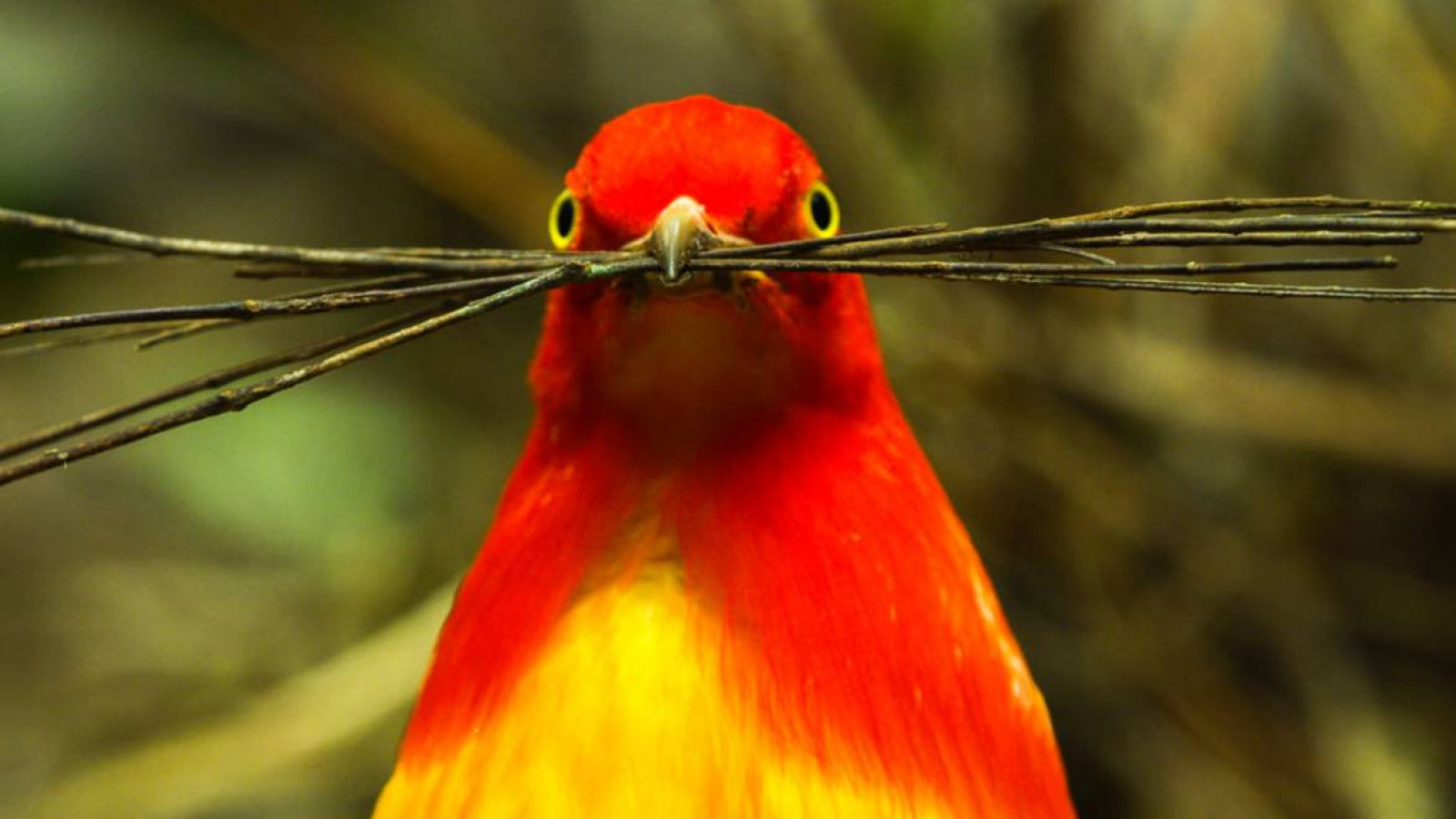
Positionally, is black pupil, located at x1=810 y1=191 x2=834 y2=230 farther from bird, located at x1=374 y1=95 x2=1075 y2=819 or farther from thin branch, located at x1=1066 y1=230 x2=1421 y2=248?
thin branch, located at x1=1066 y1=230 x2=1421 y2=248

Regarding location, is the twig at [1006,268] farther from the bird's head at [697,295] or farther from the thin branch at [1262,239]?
the bird's head at [697,295]

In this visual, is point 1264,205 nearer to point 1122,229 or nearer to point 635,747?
point 1122,229

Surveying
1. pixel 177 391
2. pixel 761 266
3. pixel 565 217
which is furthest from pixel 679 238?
pixel 177 391

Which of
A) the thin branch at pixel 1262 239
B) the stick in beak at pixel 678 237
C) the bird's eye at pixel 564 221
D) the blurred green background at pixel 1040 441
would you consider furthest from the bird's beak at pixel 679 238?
the blurred green background at pixel 1040 441

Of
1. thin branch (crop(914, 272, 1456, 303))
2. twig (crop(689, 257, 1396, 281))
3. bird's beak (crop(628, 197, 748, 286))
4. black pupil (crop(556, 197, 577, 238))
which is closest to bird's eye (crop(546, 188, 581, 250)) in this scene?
black pupil (crop(556, 197, 577, 238))

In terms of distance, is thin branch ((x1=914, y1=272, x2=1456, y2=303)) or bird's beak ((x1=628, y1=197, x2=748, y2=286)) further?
bird's beak ((x1=628, y1=197, x2=748, y2=286))

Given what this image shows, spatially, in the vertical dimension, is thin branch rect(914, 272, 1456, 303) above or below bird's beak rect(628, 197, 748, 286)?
below

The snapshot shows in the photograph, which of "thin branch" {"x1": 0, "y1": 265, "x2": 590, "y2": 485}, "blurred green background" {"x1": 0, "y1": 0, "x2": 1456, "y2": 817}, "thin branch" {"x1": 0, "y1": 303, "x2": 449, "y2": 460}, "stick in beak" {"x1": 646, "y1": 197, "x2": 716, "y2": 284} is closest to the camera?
"thin branch" {"x1": 0, "y1": 265, "x2": 590, "y2": 485}

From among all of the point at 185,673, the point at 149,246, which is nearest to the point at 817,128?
the point at 185,673
